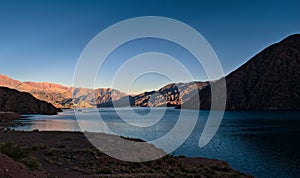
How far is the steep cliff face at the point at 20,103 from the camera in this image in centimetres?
16288

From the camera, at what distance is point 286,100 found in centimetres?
19962

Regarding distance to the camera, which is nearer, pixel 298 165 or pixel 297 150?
pixel 298 165

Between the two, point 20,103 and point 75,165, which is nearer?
point 75,165

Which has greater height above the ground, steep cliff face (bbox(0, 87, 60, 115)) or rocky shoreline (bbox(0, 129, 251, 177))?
steep cliff face (bbox(0, 87, 60, 115))

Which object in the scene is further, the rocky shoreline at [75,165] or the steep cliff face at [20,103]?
the steep cliff face at [20,103]

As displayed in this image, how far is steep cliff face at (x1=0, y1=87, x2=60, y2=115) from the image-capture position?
6412 inches

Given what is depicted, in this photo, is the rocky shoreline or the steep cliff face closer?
the rocky shoreline

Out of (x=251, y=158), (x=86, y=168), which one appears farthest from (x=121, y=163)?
(x=251, y=158)

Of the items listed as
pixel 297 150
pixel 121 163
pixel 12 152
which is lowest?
pixel 297 150

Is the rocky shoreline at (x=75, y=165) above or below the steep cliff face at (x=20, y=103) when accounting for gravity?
below

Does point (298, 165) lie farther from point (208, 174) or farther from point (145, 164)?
point (145, 164)

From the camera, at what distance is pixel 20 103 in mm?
171375

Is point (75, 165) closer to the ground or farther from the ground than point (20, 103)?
closer to the ground

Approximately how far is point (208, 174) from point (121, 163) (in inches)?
319
